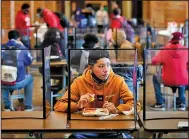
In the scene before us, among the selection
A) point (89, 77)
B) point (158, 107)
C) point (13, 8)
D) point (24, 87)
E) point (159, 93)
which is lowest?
point (158, 107)

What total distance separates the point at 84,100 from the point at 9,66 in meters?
2.66

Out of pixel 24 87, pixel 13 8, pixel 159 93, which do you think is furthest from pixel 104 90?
pixel 13 8

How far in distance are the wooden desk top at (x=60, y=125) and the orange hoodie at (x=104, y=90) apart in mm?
158

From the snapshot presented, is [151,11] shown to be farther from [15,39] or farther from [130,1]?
[15,39]

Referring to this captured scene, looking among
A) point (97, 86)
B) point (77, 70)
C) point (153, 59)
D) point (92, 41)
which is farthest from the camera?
point (92, 41)

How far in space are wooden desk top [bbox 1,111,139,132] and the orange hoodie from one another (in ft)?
0.52

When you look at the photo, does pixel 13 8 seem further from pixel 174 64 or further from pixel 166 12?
pixel 174 64

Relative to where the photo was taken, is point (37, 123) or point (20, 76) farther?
point (20, 76)

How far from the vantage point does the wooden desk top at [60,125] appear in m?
3.47

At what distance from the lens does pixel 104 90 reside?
3.78m

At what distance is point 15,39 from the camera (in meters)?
7.31

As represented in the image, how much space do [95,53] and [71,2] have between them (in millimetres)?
19615

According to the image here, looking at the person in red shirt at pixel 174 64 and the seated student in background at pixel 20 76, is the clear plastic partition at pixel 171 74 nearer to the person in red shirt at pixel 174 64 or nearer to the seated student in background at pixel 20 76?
the person in red shirt at pixel 174 64

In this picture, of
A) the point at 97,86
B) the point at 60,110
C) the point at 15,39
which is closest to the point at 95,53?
the point at 97,86
